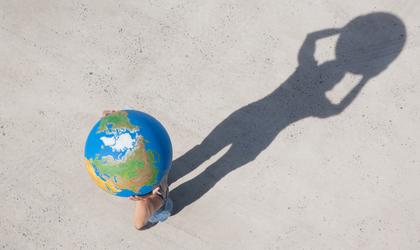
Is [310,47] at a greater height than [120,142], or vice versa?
[310,47]

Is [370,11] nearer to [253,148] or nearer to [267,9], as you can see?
[267,9]

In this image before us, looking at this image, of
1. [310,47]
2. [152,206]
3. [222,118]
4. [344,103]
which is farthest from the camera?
[310,47]

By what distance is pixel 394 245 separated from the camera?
739 cm

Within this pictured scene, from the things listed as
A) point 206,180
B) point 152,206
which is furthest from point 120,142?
point 206,180

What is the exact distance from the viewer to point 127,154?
203 inches

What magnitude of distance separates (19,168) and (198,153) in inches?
116

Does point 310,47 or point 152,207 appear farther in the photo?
point 310,47

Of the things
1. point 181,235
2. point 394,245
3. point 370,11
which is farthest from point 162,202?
point 370,11

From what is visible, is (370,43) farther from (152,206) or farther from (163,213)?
(152,206)

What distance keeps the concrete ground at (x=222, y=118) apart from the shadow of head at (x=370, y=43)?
0.10 feet

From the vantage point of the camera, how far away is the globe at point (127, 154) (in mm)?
5184

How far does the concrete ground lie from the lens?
7352mm

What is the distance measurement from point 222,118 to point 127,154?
2.90m

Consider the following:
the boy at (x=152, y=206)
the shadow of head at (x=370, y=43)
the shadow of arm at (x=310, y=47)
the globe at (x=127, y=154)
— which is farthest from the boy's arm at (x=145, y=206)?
the shadow of head at (x=370, y=43)
